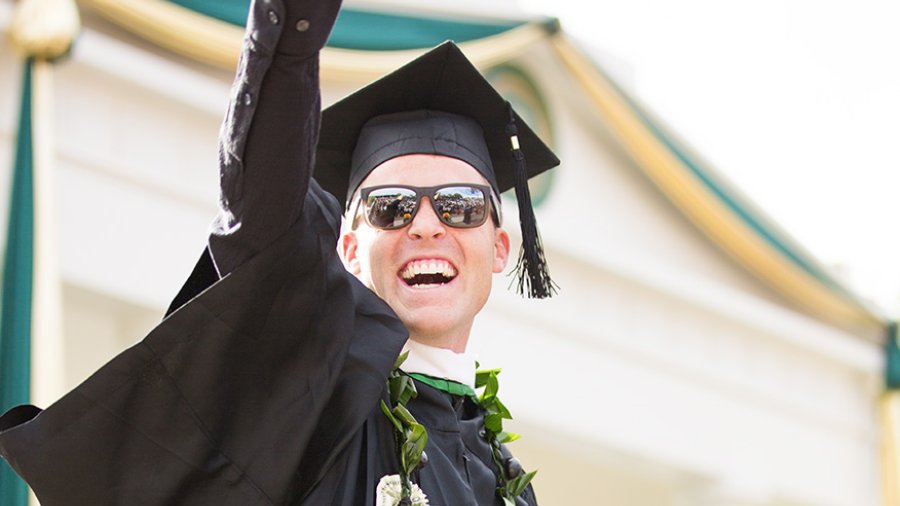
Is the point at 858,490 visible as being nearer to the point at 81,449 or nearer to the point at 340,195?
the point at 340,195

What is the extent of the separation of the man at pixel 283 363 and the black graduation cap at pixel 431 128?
0.16 m

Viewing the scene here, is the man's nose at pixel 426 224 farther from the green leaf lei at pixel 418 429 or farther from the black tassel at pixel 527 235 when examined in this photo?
the black tassel at pixel 527 235

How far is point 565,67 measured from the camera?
8.52 metres

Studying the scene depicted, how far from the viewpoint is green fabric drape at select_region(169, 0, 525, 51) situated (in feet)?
21.2

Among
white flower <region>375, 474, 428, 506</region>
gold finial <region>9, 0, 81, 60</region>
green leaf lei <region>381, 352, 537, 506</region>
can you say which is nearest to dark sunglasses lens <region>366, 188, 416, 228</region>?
green leaf lei <region>381, 352, 537, 506</region>

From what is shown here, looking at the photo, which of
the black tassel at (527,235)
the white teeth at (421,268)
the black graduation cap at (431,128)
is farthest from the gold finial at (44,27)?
the white teeth at (421,268)

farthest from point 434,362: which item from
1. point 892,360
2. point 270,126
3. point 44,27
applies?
point 892,360

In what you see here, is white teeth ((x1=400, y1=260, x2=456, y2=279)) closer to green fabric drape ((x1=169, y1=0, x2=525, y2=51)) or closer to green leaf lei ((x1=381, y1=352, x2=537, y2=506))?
green leaf lei ((x1=381, y1=352, x2=537, y2=506))

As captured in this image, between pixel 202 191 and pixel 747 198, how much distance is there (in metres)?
3.96

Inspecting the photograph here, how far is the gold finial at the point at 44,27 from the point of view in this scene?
18.9 feet

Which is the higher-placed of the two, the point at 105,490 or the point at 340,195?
the point at 340,195

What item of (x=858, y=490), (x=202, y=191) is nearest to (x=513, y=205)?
(x=202, y=191)

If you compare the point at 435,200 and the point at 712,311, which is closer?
the point at 435,200

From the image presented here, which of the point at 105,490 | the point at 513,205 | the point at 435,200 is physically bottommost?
the point at 105,490
